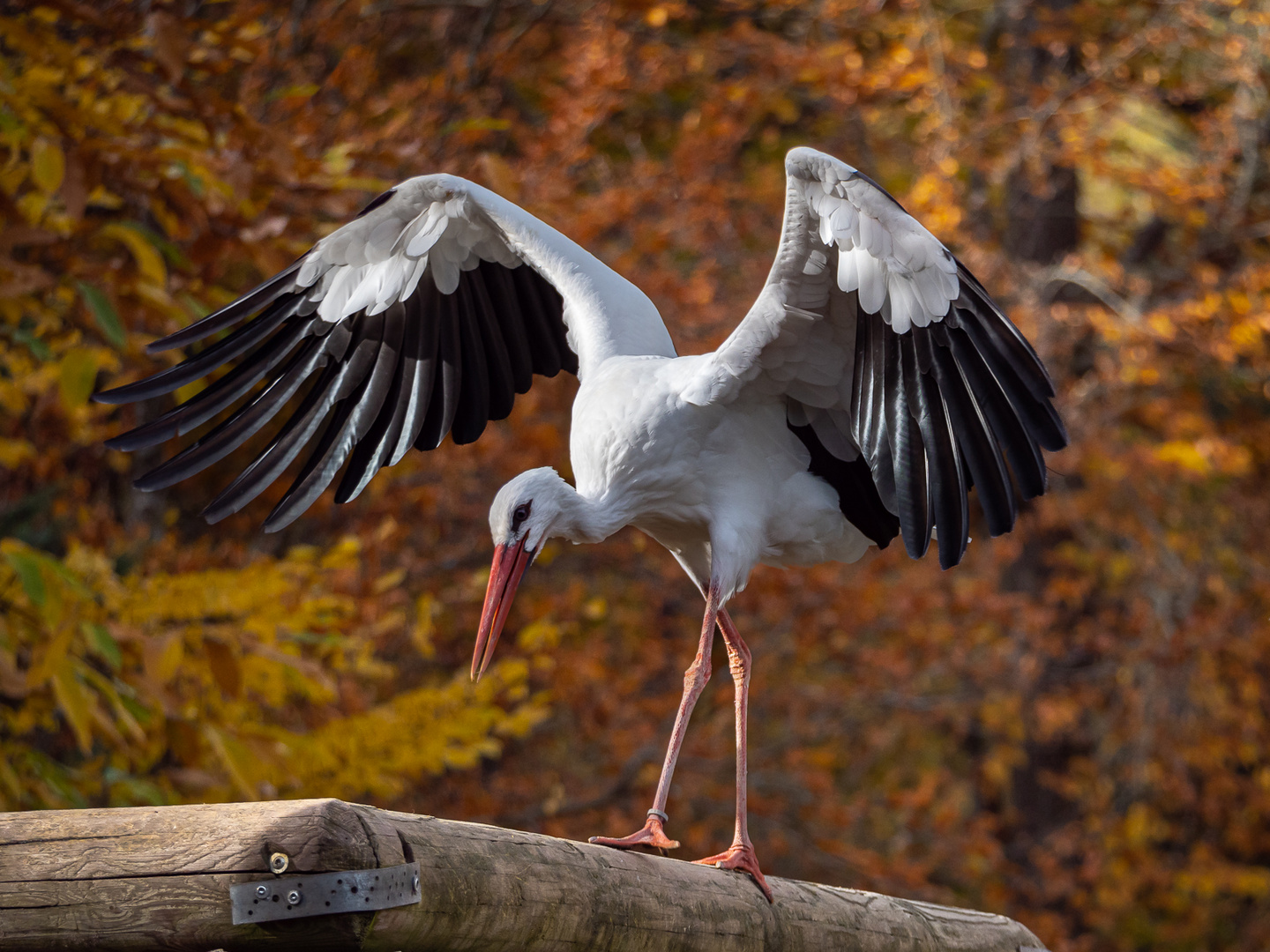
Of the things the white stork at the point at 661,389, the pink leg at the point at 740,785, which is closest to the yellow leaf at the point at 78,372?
the white stork at the point at 661,389

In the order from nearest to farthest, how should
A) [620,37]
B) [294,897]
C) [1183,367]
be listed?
[294,897] < [620,37] < [1183,367]

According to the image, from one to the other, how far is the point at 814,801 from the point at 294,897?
22.6 feet

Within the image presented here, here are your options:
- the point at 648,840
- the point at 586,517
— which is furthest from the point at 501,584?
the point at 648,840

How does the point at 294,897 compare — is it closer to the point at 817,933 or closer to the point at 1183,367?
the point at 817,933

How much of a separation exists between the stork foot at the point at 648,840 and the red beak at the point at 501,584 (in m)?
0.53

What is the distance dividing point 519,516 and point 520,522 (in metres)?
0.02

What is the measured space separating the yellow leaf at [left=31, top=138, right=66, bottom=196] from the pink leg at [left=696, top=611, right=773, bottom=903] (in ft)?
7.34

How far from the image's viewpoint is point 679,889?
2918 mm

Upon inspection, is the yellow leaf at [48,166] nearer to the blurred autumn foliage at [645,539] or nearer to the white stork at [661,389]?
the blurred autumn foliage at [645,539]

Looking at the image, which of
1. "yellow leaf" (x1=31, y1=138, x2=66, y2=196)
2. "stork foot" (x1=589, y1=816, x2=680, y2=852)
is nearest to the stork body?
"stork foot" (x1=589, y1=816, x2=680, y2=852)

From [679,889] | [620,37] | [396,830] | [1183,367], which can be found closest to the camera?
[396,830]

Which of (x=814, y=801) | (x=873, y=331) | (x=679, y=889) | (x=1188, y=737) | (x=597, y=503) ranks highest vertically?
(x=873, y=331)

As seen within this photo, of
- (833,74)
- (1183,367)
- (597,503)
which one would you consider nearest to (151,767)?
(597,503)

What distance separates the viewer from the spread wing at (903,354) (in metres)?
3.28
